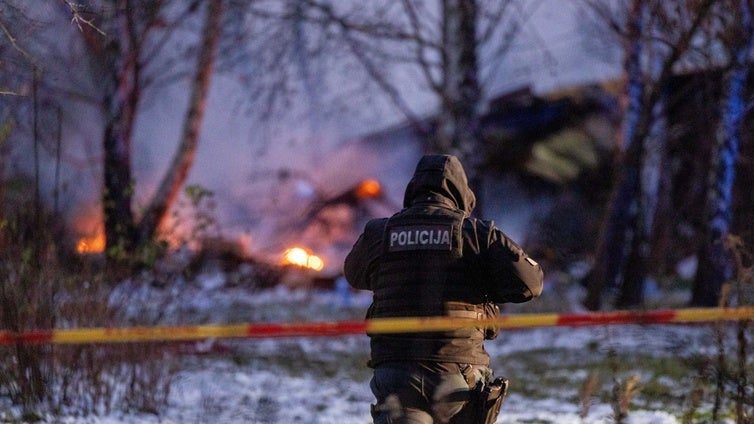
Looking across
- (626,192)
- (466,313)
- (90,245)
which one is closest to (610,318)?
(466,313)

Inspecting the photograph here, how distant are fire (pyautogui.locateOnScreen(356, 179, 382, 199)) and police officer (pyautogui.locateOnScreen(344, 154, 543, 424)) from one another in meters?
16.3

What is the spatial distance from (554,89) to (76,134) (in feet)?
37.8

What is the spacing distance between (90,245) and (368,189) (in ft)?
43.4

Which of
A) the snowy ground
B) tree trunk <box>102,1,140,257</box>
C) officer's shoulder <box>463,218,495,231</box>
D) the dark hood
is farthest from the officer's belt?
tree trunk <box>102,1,140,257</box>

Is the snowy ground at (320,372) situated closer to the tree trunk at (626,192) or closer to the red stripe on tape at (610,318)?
the red stripe on tape at (610,318)

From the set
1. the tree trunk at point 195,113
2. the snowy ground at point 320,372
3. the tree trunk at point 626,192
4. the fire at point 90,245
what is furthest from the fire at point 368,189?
the fire at point 90,245

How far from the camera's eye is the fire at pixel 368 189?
20.1 meters

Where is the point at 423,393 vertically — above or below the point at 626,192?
below

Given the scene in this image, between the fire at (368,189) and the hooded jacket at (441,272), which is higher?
the fire at (368,189)

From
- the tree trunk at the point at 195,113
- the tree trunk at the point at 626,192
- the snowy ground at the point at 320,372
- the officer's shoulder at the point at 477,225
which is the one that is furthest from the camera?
the tree trunk at the point at 195,113

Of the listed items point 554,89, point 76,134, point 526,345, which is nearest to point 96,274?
point 526,345

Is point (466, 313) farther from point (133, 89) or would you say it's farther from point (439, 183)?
point (133, 89)

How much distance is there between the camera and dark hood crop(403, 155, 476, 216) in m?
3.85

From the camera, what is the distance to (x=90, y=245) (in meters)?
7.19
